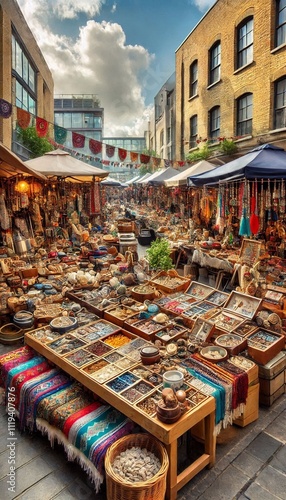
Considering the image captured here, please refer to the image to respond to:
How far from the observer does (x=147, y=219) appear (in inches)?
604

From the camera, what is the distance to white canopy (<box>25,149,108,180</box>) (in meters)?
A: 8.11

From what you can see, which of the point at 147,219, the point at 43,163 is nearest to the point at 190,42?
the point at 147,219

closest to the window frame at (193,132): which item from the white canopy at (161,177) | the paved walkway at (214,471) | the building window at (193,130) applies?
the building window at (193,130)

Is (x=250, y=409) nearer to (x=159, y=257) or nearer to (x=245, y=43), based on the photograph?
(x=159, y=257)

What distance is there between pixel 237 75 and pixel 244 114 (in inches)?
61.0

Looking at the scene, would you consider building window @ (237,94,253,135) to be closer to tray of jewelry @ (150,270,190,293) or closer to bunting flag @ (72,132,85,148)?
bunting flag @ (72,132,85,148)

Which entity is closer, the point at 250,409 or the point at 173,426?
the point at 173,426

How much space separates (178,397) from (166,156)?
1103 inches

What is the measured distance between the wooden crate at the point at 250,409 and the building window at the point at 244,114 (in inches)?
403

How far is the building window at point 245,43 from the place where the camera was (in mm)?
11312

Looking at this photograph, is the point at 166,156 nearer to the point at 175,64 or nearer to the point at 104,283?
the point at 175,64

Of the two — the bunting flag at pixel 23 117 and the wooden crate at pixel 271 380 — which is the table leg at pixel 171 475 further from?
the bunting flag at pixel 23 117

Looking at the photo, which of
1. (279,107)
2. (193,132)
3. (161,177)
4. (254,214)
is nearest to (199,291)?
(254,214)

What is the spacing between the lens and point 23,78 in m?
16.5
